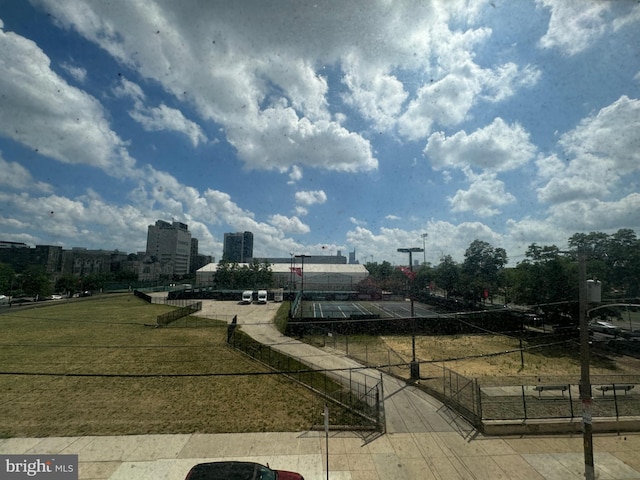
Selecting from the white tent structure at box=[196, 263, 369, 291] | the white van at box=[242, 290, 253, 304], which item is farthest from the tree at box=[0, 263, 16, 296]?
the white van at box=[242, 290, 253, 304]

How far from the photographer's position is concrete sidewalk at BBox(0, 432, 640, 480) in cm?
1037

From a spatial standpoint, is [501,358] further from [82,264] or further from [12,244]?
[12,244]

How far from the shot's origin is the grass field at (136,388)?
13.5 meters

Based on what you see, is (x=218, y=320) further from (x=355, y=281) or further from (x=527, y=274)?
(x=355, y=281)

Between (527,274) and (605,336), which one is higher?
(527,274)

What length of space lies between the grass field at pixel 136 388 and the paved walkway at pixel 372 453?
979mm

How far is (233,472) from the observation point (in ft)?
28.5

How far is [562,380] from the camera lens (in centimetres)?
2000

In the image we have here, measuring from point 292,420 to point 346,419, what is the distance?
8.31 feet

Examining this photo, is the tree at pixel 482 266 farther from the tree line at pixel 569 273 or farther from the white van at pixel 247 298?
the white van at pixel 247 298

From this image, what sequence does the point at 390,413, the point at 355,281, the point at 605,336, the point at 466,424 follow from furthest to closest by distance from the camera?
the point at 355,281 → the point at 605,336 → the point at 390,413 → the point at 466,424

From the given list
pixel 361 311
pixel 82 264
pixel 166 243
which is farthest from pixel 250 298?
pixel 166 243

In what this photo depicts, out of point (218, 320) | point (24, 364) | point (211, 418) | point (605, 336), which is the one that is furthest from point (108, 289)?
point (605, 336)

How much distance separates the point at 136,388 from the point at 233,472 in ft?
41.2
